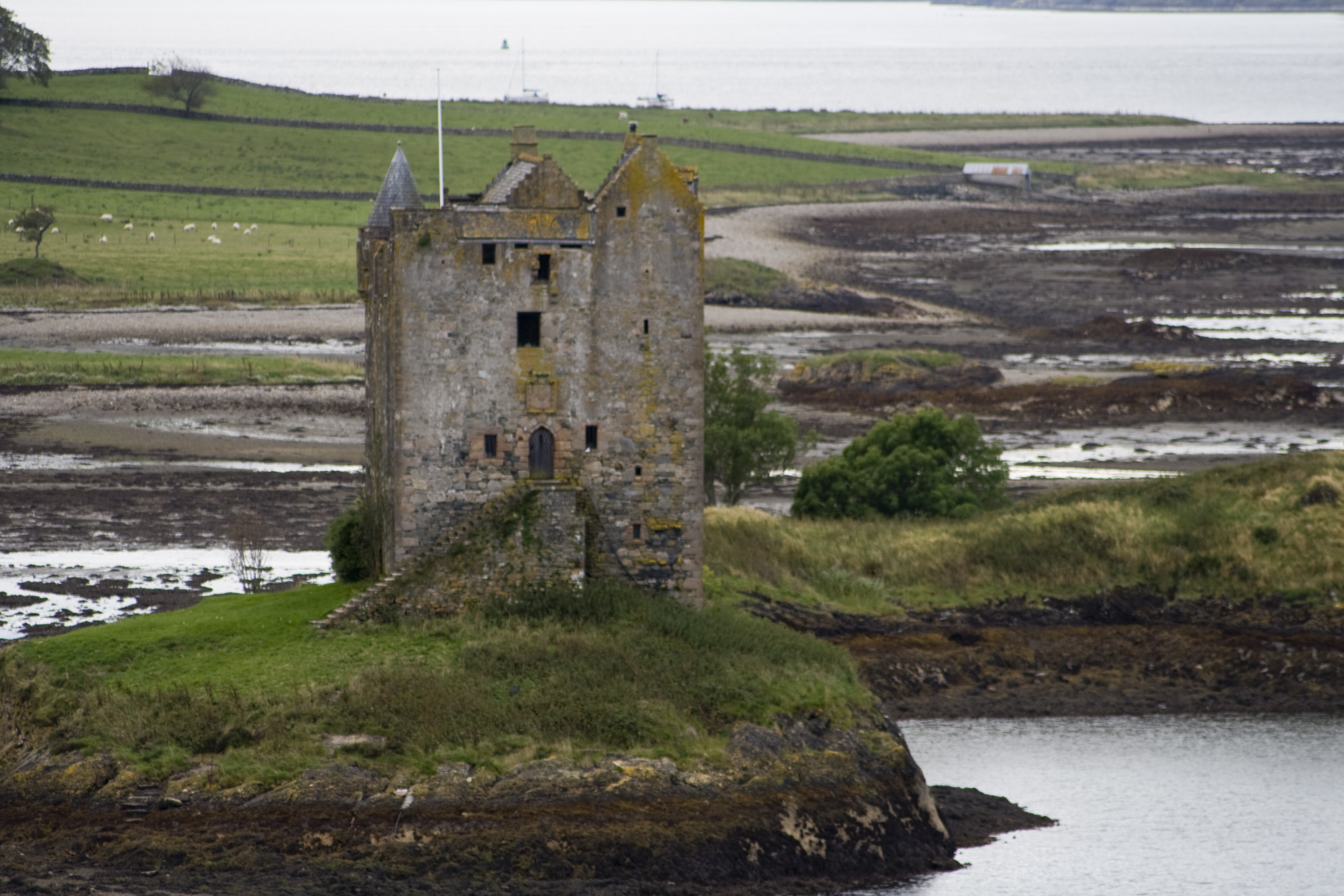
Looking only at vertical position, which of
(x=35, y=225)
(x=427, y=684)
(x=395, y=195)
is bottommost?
Result: (x=427, y=684)

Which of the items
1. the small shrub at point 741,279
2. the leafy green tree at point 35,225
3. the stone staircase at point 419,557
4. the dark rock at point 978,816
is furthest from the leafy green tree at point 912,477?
the leafy green tree at point 35,225

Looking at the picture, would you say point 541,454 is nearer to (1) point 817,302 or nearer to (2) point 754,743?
(2) point 754,743

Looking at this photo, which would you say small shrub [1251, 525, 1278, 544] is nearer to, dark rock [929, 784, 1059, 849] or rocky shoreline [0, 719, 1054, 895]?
dark rock [929, 784, 1059, 849]

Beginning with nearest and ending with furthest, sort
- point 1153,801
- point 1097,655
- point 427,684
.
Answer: point 427,684
point 1153,801
point 1097,655

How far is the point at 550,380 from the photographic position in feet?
122

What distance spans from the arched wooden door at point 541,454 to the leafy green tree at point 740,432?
66.7ft

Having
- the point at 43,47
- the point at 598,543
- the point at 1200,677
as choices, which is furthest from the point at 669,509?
the point at 43,47

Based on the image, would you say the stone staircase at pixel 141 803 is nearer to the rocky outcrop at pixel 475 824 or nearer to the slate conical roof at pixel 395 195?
the rocky outcrop at pixel 475 824

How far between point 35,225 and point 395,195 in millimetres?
74729

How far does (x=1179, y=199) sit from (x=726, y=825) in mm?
130668

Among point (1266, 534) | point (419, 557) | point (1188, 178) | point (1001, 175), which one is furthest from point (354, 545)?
point (1188, 178)

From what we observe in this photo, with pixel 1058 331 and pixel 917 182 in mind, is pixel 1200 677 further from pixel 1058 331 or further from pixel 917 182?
pixel 917 182

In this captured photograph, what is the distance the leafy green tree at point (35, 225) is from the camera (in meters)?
107

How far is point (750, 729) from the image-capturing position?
34.8m
